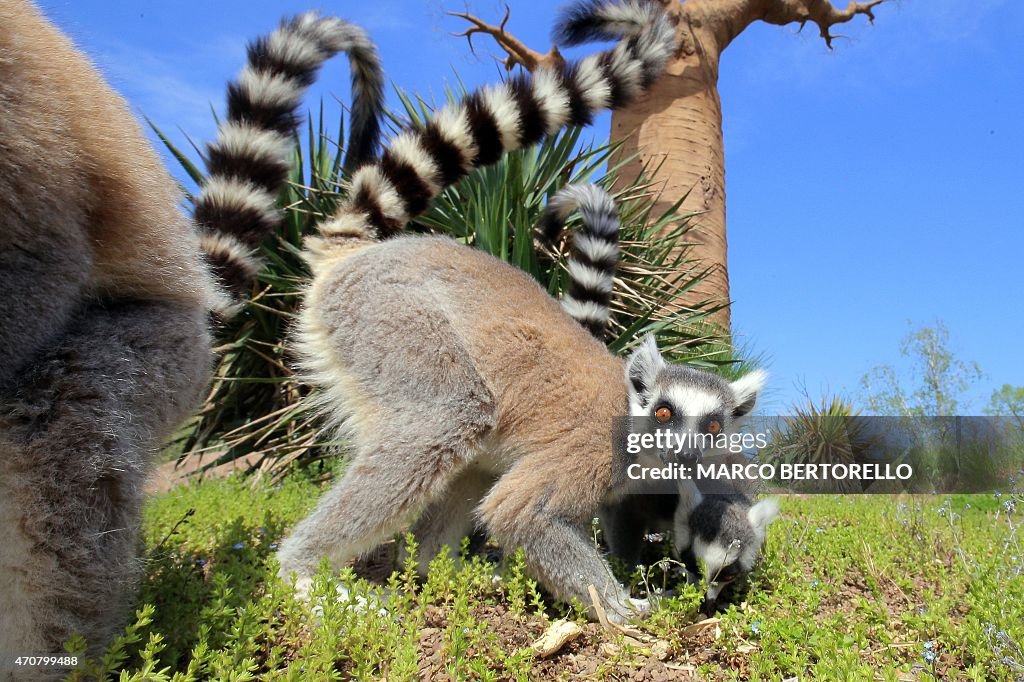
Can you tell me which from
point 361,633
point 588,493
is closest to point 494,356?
point 588,493

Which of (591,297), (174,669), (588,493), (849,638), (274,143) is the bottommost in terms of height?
(174,669)

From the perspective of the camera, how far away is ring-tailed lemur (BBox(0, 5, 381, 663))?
65.6 inches

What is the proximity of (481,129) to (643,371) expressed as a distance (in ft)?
5.94

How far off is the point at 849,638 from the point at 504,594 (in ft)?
4.28

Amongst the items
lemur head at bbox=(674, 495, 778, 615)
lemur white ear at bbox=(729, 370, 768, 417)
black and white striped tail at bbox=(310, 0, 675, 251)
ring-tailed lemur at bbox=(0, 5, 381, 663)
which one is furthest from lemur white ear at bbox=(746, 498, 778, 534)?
black and white striped tail at bbox=(310, 0, 675, 251)

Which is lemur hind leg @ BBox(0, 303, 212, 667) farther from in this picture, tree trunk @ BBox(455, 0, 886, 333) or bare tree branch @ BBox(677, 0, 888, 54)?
bare tree branch @ BBox(677, 0, 888, 54)

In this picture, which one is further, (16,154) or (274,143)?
(274,143)

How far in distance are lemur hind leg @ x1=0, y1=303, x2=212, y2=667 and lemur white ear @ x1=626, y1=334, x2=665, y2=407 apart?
6.60ft

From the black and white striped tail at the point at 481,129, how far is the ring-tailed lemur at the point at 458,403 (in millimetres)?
213

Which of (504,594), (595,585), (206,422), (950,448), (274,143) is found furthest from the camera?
(950,448)

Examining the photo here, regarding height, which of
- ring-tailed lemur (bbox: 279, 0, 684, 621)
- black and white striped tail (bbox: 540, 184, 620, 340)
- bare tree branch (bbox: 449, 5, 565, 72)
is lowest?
ring-tailed lemur (bbox: 279, 0, 684, 621)

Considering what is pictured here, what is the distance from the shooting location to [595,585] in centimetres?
269

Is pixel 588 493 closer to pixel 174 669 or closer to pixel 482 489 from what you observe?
pixel 482 489

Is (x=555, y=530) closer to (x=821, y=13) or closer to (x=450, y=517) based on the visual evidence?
(x=450, y=517)
